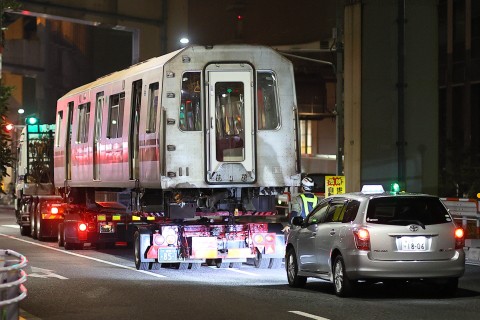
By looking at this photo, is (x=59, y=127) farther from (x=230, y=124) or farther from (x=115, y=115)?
A: (x=230, y=124)

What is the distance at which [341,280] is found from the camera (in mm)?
15539

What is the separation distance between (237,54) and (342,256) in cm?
564

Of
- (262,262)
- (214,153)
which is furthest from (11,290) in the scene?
(262,262)

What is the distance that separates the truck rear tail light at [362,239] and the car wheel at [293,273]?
87.9 inches

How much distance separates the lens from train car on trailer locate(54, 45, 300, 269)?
19.6 meters

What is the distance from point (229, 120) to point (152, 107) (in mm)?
1545

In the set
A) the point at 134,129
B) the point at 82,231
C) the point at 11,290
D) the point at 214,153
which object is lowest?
the point at 82,231

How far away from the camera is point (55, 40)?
8369 cm

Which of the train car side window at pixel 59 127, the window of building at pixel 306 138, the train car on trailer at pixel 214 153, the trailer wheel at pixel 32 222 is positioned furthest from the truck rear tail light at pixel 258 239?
the window of building at pixel 306 138

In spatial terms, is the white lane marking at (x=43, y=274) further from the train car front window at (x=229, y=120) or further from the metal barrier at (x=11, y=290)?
the metal barrier at (x=11, y=290)

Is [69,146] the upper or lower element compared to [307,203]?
upper

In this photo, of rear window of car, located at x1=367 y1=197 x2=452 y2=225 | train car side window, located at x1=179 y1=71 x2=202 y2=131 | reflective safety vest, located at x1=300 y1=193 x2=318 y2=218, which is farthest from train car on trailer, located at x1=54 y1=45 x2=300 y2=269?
rear window of car, located at x1=367 y1=197 x2=452 y2=225

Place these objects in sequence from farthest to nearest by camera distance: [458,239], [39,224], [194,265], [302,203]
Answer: [39,224] < [194,265] < [302,203] < [458,239]

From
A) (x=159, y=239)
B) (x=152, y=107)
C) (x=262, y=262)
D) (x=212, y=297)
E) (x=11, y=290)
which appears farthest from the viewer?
(x=262, y=262)
